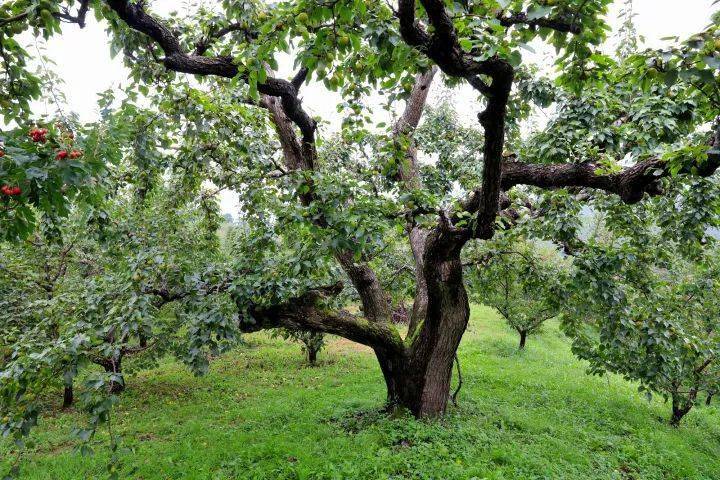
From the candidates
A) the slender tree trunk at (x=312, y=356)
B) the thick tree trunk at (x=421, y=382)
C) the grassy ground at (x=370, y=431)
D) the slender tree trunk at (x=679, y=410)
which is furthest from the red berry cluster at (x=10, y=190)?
the slender tree trunk at (x=312, y=356)

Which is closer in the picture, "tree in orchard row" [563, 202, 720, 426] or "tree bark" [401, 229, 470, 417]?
"tree in orchard row" [563, 202, 720, 426]

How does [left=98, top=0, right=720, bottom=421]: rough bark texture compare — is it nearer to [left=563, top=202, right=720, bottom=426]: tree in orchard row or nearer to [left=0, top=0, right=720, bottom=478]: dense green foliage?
[left=0, top=0, right=720, bottom=478]: dense green foliage

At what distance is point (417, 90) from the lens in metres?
7.16

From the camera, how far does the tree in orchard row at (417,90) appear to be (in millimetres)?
2549

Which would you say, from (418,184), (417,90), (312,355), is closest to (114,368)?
(418,184)

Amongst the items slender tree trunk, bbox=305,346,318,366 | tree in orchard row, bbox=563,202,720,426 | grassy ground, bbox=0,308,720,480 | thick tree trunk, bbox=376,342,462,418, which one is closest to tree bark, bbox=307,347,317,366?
slender tree trunk, bbox=305,346,318,366

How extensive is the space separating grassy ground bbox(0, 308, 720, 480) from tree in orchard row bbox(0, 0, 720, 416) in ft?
3.91

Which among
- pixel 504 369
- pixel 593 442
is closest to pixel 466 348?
pixel 504 369

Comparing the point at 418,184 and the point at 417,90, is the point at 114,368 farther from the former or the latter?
the point at 417,90

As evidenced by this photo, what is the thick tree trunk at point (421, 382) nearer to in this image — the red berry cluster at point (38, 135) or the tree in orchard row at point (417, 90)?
the tree in orchard row at point (417, 90)

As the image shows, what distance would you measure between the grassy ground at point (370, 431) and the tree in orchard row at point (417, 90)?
1.19 metres

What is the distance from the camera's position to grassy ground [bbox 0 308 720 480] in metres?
6.11

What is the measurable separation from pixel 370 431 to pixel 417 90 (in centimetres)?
572

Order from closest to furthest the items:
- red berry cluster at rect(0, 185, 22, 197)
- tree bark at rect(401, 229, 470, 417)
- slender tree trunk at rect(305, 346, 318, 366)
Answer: red berry cluster at rect(0, 185, 22, 197), tree bark at rect(401, 229, 470, 417), slender tree trunk at rect(305, 346, 318, 366)
